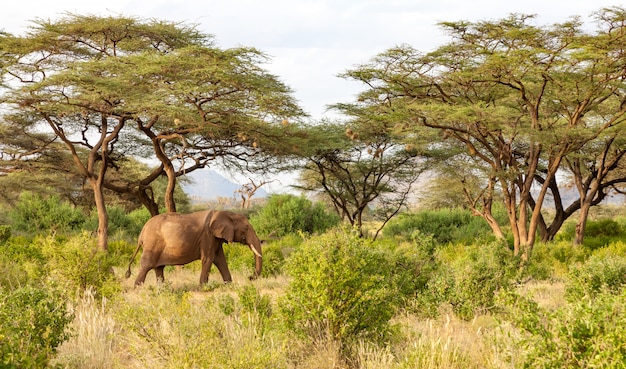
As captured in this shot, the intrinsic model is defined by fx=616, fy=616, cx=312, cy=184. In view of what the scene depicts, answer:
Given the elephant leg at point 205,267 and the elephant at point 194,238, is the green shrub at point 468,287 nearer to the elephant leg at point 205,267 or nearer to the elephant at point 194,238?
the elephant at point 194,238

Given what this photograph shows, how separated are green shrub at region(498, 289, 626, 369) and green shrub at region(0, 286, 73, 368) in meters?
3.67

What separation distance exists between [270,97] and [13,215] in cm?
1441

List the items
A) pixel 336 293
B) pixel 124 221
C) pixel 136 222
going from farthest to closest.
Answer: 1. pixel 136 222
2. pixel 124 221
3. pixel 336 293

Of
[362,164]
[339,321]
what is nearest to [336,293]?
[339,321]

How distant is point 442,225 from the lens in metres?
29.7

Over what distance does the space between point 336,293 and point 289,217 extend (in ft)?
65.4

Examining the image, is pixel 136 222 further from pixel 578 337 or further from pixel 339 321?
pixel 578 337

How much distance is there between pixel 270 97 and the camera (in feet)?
57.7

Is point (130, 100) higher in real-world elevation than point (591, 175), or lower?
higher

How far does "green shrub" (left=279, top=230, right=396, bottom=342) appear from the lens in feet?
19.2

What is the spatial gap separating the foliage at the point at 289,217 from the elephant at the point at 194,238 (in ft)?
42.6

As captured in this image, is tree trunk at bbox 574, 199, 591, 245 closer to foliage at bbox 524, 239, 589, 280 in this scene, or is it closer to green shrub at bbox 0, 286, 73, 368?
foliage at bbox 524, 239, 589, 280

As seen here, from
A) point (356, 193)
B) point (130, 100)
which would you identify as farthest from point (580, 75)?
point (130, 100)

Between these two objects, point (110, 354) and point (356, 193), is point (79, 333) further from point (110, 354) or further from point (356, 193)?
point (356, 193)
